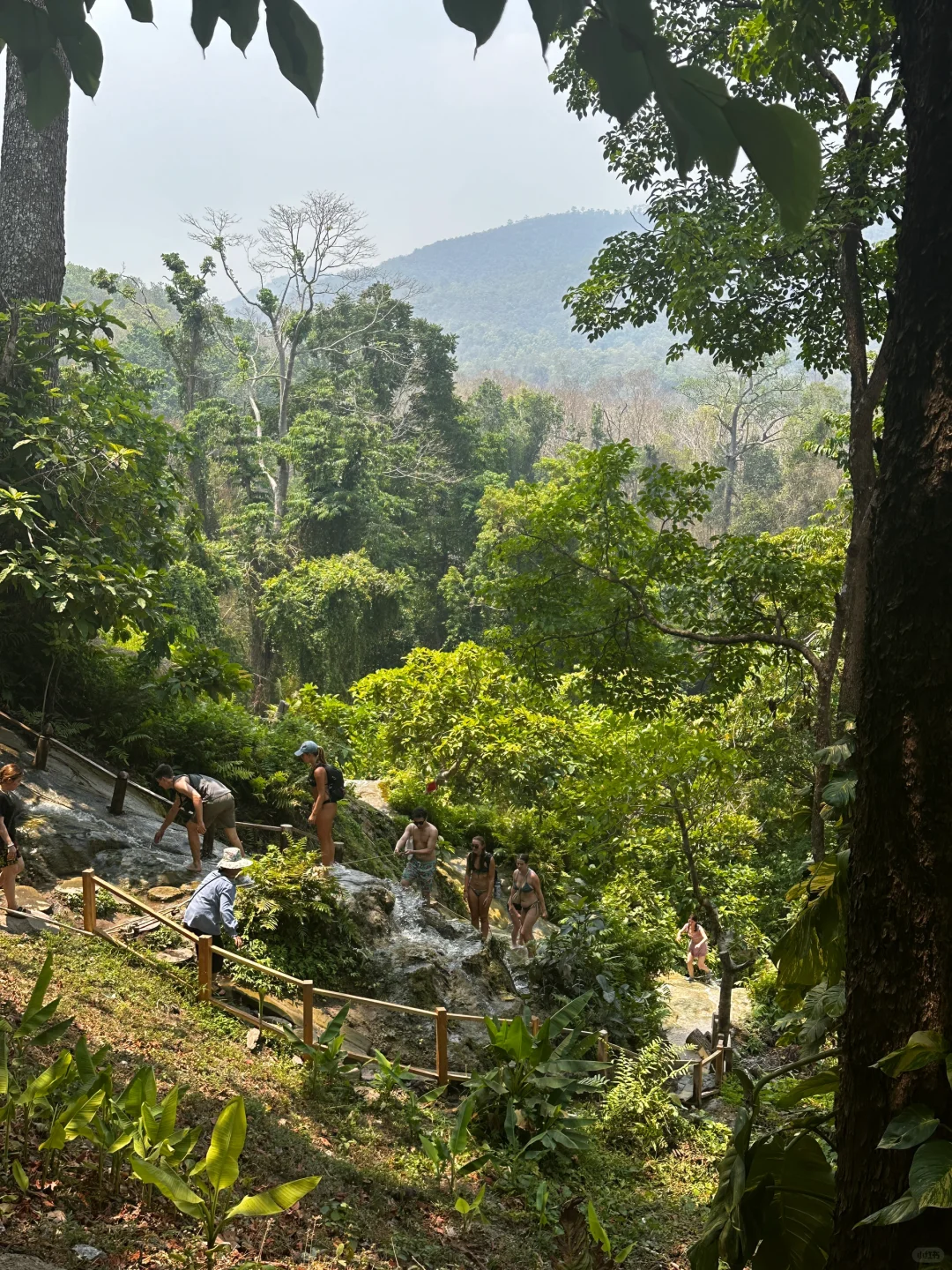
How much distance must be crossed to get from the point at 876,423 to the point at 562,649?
4.07 meters

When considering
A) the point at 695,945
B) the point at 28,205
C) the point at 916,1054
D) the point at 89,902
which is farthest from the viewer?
the point at 695,945

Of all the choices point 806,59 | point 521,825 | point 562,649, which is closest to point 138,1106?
point 562,649

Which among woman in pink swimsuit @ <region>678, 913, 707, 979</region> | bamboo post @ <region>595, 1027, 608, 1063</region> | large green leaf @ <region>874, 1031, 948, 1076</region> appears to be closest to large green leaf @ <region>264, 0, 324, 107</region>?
large green leaf @ <region>874, 1031, 948, 1076</region>

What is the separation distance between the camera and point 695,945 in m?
13.4

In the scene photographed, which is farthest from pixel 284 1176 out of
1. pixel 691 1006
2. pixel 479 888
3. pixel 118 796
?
pixel 691 1006

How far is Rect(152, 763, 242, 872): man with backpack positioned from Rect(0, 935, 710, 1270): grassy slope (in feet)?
6.56

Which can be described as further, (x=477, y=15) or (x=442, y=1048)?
(x=442, y=1048)

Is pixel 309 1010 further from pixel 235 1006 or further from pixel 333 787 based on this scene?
pixel 333 787

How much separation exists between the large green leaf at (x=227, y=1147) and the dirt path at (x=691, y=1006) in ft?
26.0

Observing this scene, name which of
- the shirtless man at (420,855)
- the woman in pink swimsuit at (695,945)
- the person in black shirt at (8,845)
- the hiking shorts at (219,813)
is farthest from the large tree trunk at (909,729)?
the woman in pink swimsuit at (695,945)

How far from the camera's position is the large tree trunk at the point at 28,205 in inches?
453

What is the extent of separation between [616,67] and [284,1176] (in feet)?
16.3

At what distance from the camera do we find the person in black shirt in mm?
7035

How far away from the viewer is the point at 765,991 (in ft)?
41.3
